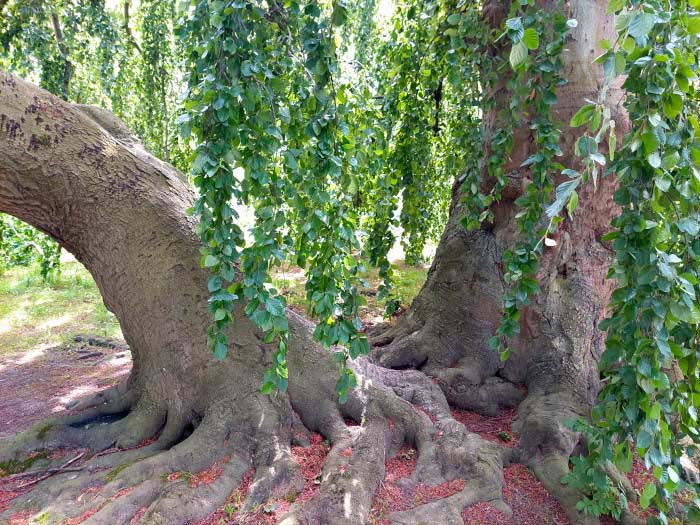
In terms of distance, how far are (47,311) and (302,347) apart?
14.8ft

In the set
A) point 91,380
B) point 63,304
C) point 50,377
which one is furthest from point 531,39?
point 63,304

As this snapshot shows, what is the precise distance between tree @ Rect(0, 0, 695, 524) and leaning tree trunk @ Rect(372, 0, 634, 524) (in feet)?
0.04

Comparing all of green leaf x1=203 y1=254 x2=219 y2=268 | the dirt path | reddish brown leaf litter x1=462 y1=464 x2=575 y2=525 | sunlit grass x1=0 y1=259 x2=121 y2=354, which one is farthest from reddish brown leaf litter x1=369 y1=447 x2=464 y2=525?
sunlit grass x1=0 y1=259 x2=121 y2=354

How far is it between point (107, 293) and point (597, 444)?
7.99 feet

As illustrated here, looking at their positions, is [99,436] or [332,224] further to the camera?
[99,436]

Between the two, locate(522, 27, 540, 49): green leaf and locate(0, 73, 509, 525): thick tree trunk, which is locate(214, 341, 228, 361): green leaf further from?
locate(522, 27, 540, 49): green leaf

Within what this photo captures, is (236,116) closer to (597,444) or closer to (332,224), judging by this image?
(332,224)

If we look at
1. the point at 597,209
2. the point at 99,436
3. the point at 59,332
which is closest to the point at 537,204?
the point at 597,209

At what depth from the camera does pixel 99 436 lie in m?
2.78

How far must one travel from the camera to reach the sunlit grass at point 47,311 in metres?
5.30

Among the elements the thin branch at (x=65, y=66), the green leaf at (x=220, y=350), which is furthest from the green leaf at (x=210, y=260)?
the thin branch at (x=65, y=66)

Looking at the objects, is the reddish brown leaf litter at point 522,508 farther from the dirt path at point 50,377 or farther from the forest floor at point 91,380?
the dirt path at point 50,377

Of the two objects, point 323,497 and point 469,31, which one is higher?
point 469,31

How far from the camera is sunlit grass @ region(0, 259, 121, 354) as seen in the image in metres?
5.30
